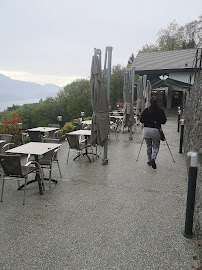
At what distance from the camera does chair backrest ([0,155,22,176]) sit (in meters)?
3.72

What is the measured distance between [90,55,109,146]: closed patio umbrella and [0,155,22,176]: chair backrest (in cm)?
241

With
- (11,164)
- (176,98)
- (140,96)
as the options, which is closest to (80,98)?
(176,98)

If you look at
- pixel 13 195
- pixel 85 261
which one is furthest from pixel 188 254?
pixel 13 195

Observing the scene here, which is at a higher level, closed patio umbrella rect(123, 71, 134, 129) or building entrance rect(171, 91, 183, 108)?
building entrance rect(171, 91, 183, 108)

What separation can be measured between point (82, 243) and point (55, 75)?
206 ft

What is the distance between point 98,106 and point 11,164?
269cm

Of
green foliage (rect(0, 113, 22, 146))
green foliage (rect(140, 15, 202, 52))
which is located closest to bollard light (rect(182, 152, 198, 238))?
green foliage (rect(0, 113, 22, 146))

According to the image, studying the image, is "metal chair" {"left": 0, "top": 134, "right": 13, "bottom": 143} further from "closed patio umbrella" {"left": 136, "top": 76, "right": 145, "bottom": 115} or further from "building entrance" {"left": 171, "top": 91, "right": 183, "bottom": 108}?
"building entrance" {"left": 171, "top": 91, "right": 183, "bottom": 108}

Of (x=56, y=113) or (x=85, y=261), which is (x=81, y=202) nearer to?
(x=85, y=261)

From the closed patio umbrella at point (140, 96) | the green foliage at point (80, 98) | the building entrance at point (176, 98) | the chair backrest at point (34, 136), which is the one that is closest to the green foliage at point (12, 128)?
the chair backrest at point (34, 136)

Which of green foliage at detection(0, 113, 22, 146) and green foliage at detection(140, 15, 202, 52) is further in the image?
green foliage at detection(140, 15, 202, 52)

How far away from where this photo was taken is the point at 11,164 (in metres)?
3.80

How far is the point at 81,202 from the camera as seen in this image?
392 cm

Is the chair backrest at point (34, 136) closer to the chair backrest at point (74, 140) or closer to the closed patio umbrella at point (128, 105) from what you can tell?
the chair backrest at point (74, 140)
